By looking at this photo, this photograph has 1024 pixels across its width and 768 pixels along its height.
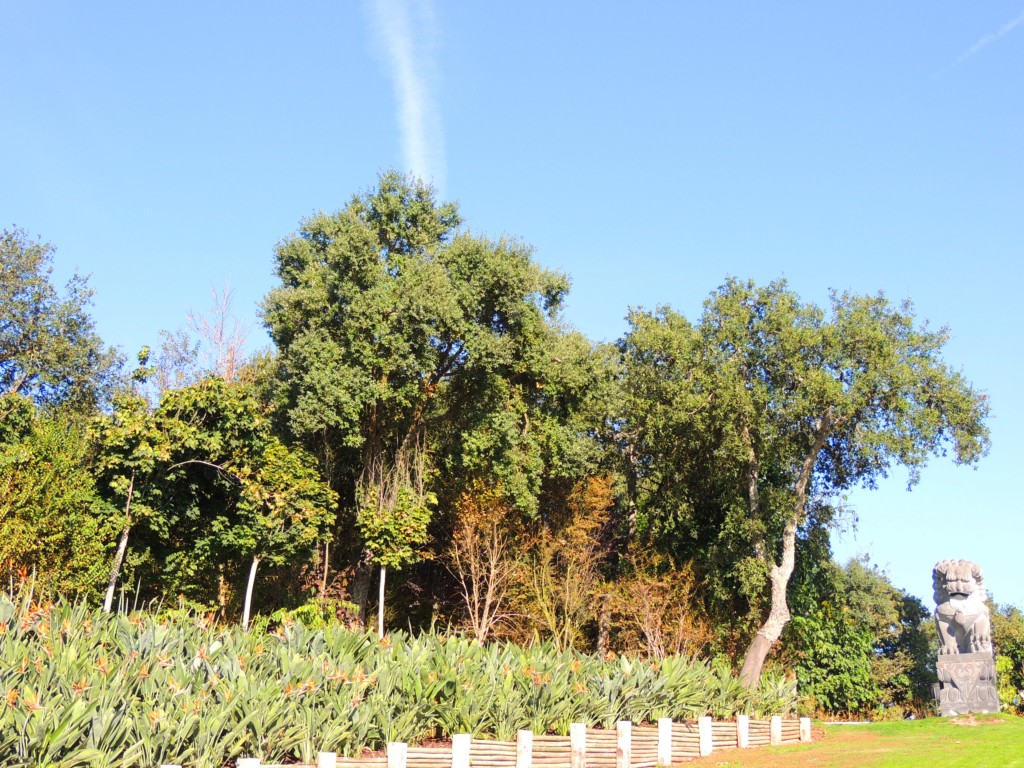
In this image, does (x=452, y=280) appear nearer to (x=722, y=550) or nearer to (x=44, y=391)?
(x=722, y=550)

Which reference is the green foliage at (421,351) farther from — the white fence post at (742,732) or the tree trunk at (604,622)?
the white fence post at (742,732)

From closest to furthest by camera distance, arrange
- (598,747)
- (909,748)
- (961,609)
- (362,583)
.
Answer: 1. (598,747)
2. (909,748)
3. (961,609)
4. (362,583)

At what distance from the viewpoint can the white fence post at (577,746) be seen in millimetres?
12945

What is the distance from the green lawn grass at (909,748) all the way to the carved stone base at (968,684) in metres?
0.39

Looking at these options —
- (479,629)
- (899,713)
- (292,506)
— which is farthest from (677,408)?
(899,713)

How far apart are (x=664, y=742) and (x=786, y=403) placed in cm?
1418

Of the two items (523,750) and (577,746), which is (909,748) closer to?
(577,746)

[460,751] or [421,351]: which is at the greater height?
[421,351]

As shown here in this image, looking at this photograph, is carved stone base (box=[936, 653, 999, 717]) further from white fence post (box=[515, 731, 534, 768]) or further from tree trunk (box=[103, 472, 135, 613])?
tree trunk (box=[103, 472, 135, 613])

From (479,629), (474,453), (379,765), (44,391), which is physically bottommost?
(379,765)

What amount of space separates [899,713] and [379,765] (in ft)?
97.9

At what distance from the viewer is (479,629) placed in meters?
27.2

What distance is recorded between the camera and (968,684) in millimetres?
21500

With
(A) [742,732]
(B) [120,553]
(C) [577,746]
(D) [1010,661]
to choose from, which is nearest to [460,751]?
(C) [577,746]
